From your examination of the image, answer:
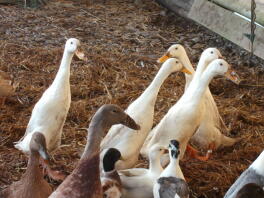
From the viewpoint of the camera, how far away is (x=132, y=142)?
4008 mm

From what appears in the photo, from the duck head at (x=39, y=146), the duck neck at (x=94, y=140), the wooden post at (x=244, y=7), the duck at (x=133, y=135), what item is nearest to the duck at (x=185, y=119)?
the duck at (x=133, y=135)

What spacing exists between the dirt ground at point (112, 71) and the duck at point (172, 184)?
1.81ft

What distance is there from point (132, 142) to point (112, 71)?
2.26 meters

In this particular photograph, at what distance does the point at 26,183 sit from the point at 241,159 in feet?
6.55

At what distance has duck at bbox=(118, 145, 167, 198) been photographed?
12.0ft

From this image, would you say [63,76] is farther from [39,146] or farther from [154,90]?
[39,146]

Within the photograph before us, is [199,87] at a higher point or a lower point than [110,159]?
higher

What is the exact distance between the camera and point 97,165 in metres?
3.14

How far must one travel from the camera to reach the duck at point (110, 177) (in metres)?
3.44

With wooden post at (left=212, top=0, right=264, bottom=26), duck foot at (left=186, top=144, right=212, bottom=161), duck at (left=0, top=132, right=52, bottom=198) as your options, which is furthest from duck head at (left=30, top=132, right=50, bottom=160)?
wooden post at (left=212, top=0, right=264, bottom=26)

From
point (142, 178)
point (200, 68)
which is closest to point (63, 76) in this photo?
point (142, 178)

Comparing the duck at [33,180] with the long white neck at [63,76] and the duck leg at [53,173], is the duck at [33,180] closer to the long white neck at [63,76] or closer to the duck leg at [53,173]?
the duck leg at [53,173]

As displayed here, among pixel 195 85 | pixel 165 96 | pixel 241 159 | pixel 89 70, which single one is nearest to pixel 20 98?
pixel 89 70

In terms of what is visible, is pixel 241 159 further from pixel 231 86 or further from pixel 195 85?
pixel 231 86
